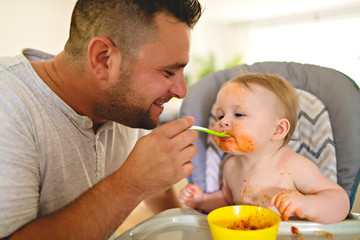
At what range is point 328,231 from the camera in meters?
0.84

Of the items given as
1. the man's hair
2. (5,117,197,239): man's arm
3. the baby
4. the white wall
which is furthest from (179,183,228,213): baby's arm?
the white wall

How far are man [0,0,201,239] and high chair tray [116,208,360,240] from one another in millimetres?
102

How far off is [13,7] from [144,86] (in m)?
3.17

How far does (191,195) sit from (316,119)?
1.71 feet

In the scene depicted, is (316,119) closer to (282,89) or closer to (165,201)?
(282,89)

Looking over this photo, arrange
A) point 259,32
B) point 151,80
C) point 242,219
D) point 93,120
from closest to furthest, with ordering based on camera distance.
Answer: point 242,219, point 151,80, point 93,120, point 259,32

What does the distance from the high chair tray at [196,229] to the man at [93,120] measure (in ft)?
0.33

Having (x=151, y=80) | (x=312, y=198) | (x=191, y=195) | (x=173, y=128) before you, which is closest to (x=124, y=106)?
(x=151, y=80)

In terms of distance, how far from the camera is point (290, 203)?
821 millimetres

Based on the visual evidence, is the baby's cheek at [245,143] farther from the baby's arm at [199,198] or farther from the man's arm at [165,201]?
the man's arm at [165,201]

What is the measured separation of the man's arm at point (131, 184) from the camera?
770mm

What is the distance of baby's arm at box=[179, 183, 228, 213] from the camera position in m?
1.09

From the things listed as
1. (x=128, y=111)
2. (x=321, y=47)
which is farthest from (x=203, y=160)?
(x=321, y=47)

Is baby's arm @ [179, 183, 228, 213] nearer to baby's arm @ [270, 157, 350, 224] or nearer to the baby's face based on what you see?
the baby's face
